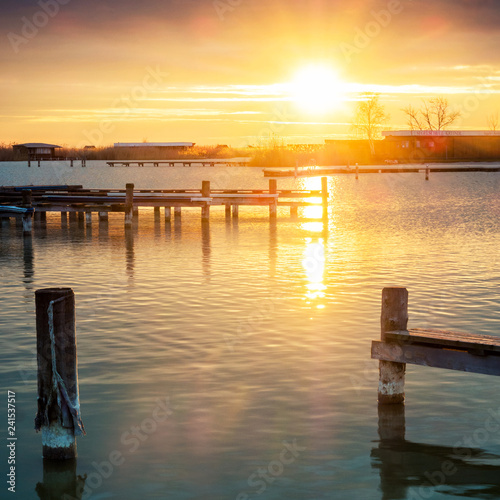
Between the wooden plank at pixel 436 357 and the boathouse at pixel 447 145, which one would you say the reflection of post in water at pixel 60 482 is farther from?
the boathouse at pixel 447 145

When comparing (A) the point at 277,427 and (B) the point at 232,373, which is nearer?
(A) the point at 277,427

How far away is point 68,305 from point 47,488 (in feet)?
5.49

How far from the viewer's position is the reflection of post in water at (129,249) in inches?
771

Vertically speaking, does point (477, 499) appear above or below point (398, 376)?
below

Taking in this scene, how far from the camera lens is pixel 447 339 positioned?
7.97m

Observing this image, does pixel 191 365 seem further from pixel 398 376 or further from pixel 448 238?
pixel 448 238

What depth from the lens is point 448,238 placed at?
26812mm

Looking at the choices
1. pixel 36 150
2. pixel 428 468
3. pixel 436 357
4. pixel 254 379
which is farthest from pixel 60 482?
pixel 36 150

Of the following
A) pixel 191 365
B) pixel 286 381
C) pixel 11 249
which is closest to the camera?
pixel 286 381

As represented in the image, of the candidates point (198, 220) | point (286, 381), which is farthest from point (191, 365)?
point (198, 220)

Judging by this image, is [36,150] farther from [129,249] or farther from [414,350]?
[414,350]

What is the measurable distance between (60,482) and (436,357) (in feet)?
12.9

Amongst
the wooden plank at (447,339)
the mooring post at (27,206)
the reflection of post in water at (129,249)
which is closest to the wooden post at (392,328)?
the wooden plank at (447,339)

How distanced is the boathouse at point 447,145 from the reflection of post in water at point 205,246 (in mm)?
91709
